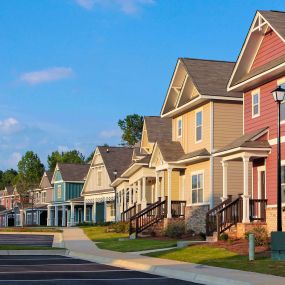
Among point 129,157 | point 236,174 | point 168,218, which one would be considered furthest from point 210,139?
point 129,157

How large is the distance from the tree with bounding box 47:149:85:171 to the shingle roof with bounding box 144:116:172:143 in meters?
74.7

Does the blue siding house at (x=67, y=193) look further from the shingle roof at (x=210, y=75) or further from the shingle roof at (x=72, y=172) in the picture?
the shingle roof at (x=210, y=75)

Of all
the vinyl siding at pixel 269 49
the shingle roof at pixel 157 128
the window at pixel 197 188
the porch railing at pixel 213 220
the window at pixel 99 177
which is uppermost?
the vinyl siding at pixel 269 49

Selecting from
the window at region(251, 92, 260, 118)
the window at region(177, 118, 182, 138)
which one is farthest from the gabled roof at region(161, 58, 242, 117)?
the window at region(251, 92, 260, 118)

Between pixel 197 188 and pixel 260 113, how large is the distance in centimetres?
783

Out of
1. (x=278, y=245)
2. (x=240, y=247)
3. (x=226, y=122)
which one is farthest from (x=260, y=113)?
(x=278, y=245)

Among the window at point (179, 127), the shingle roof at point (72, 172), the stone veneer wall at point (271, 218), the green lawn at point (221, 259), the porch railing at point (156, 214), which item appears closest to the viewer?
the green lawn at point (221, 259)

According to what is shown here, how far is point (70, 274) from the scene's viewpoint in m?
17.2

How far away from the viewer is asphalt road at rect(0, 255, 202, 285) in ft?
50.2

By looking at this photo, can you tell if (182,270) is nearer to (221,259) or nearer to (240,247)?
(221,259)

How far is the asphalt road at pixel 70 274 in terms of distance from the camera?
50.2 feet

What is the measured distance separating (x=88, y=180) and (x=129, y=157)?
574cm

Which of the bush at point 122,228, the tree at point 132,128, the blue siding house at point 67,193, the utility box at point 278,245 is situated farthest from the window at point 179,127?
the tree at point 132,128

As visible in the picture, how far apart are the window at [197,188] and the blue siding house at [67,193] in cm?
3874
